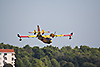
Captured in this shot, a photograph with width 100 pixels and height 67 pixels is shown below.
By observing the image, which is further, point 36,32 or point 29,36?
point 29,36

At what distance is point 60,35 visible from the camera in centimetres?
15638

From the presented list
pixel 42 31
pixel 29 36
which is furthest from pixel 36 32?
pixel 29 36

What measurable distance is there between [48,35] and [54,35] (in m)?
3.02

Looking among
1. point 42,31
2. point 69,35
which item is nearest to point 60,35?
point 69,35

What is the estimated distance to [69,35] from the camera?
15475 centimetres

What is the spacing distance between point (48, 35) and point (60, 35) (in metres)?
7.50

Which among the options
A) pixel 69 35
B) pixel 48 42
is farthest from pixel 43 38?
pixel 69 35

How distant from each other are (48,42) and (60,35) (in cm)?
1151

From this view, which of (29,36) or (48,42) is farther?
(29,36)

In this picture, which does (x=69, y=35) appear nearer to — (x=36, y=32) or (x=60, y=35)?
(x=60, y=35)

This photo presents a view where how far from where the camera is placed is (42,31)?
14525cm

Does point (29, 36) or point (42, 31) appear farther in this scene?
point (29, 36)

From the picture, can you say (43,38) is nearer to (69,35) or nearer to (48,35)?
(48,35)

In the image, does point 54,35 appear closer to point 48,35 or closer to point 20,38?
point 48,35
